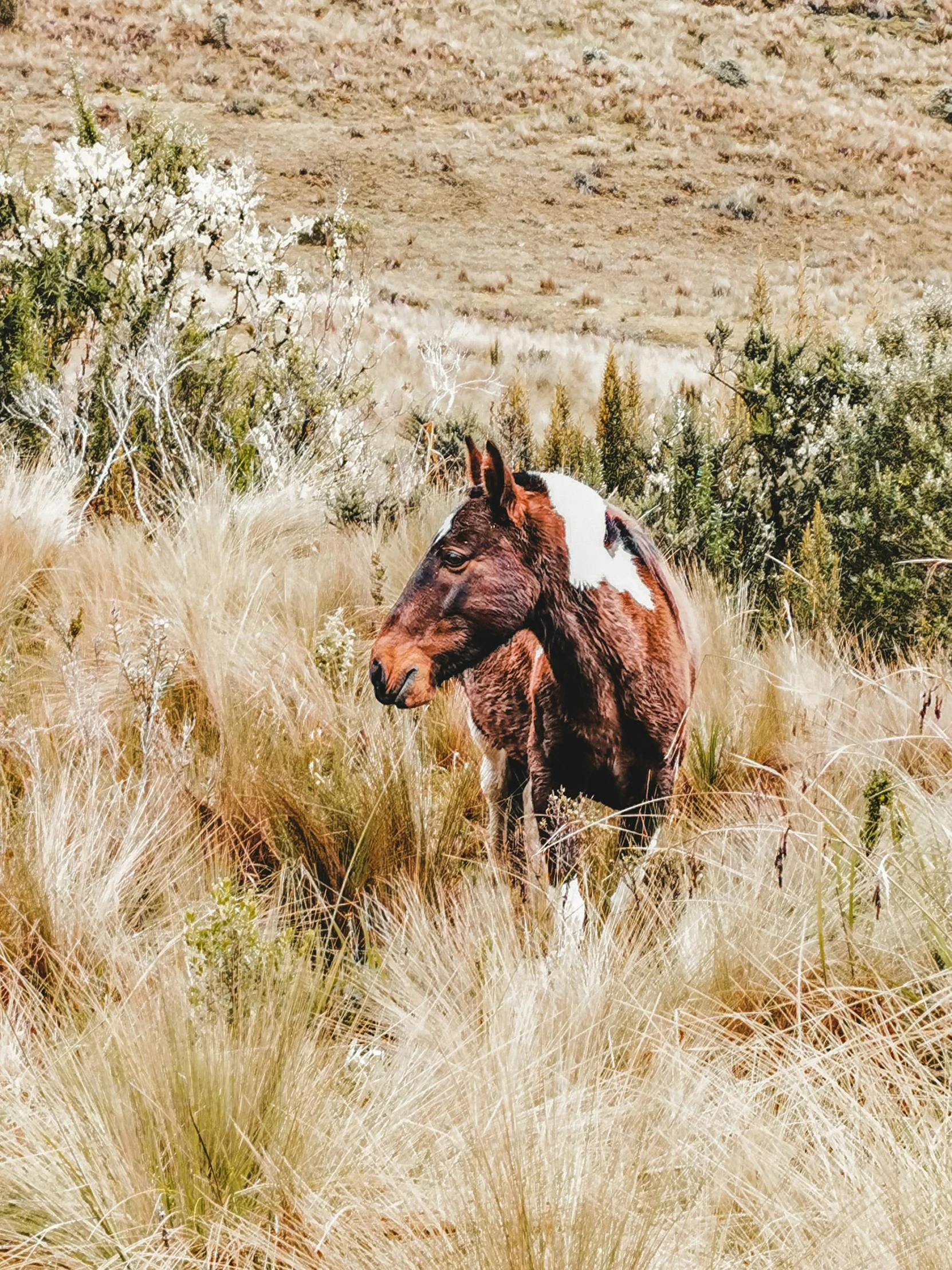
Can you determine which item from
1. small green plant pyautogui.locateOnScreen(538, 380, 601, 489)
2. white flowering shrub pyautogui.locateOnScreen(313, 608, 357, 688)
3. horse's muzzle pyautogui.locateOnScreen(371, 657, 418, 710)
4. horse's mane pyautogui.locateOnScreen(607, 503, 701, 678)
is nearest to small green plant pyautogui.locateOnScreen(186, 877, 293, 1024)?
horse's muzzle pyautogui.locateOnScreen(371, 657, 418, 710)

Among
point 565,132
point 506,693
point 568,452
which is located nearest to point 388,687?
point 506,693

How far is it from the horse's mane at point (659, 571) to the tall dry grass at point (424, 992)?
407mm

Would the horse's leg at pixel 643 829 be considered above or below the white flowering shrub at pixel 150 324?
below

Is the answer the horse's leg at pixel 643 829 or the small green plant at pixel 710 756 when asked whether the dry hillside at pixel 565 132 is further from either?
the horse's leg at pixel 643 829

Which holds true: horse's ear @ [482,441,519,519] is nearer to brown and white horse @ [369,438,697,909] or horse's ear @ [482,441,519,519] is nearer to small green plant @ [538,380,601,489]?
brown and white horse @ [369,438,697,909]

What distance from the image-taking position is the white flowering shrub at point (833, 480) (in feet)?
15.8

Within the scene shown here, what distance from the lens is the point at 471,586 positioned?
96.3 inches

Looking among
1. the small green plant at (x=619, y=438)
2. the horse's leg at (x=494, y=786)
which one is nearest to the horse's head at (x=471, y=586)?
the horse's leg at (x=494, y=786)

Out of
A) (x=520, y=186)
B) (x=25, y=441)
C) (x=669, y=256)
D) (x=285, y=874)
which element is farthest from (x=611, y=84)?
(x=285, y=874)

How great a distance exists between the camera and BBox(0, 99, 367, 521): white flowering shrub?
632cm

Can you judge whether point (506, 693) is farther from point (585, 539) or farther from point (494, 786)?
point (585, 539)

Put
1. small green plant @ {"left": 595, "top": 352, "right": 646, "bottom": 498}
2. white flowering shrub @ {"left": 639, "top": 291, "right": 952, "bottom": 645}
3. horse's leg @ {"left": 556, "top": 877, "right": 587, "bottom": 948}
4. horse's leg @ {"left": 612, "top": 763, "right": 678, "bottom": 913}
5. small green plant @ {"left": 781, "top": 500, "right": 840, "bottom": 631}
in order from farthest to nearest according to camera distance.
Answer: small green plant @ {"left": 595, "top": 352, "right": 646, "bottom": 498}, white flowering shrub @ {"left": 639, "top": 291, "right": 952, "bottom": 645}, small green plant @ {"left": 781, "top": 500, "right": 840, "bottom": 631}, horse's leg @ {"left": 612, "top": 763, "right": 678, "bottom": 913}, horse's leg @ {"left": 556, "top": 877, "right": 587, "bottom": 948}

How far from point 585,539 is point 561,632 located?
0.74ft

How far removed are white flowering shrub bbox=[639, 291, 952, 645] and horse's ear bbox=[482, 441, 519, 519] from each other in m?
2.32
